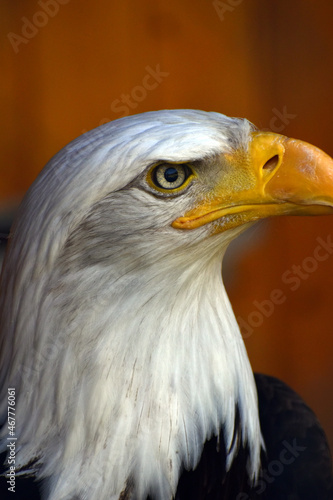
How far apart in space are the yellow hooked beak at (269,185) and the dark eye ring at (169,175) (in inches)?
2.5

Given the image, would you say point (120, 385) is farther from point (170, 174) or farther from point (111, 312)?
point (170, 174)

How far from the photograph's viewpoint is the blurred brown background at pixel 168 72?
2.13 metres

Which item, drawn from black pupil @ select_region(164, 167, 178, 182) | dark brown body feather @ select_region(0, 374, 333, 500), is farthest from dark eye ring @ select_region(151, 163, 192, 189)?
dark brown body feather @ select_region(0, 374, 333, 500)

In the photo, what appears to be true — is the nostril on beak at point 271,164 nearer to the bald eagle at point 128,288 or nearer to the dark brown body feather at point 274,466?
the bald eagle at point 128,288

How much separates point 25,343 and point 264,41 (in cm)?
157

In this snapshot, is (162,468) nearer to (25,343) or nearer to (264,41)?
(25,343)

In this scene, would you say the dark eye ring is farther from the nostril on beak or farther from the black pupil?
the nostril on beak

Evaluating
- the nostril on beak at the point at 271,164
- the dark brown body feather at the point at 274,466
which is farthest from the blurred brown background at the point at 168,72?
the nostril on beak at the point at 271,164

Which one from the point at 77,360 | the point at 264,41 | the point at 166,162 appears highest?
the point at 264,41

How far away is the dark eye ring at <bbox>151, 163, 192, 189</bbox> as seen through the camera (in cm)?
112

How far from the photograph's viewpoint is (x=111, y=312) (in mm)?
1171

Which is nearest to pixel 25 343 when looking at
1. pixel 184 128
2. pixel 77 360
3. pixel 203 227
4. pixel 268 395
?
pixel 77 360

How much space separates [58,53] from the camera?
2.13 m

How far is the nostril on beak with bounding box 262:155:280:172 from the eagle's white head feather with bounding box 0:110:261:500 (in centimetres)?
6
